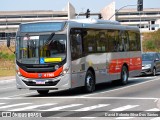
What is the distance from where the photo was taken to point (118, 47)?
22.6 metres

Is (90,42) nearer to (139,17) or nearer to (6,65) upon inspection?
(6,65)

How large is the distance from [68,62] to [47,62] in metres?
0.78

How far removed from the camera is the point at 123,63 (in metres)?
23.2

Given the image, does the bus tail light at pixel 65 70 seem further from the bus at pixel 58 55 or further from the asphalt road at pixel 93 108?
the asphalt road at pixel 93 108

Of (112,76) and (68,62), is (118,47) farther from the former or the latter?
(68,62)

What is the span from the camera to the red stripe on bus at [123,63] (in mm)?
21728

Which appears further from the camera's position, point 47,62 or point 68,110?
point 47,62

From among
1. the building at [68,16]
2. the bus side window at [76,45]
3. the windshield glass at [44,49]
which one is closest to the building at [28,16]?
the building at [68,16]

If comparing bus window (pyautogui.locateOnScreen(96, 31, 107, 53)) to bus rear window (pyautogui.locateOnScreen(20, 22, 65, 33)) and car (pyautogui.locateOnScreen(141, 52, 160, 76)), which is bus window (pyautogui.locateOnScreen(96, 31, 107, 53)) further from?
car (pyautogui.locateOnScreen(141, 52, 160, 76))

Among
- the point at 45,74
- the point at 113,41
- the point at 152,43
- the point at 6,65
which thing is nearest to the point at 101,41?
the point at 113,41

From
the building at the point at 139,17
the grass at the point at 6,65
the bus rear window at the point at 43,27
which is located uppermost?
Answer: the building at the point at 139,17

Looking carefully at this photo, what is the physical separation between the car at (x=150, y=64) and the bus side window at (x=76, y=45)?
43.4 ft

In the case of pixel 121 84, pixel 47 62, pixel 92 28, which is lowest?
pixel 121 84

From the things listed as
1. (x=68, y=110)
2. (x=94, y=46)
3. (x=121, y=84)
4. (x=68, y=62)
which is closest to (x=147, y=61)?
(x=121, y=84)
